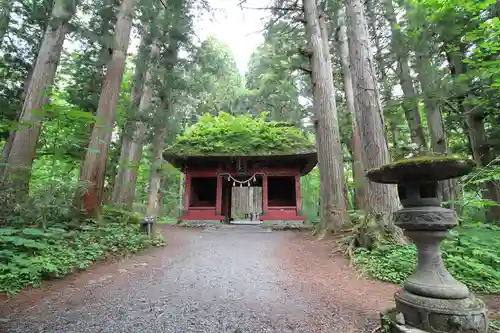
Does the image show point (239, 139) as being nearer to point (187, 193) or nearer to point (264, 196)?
point (264, 196)

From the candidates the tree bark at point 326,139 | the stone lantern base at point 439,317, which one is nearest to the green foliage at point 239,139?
the tree bark at point 326,139

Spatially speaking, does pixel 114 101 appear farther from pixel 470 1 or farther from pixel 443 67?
pixel 443 67

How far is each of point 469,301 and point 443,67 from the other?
9.30m

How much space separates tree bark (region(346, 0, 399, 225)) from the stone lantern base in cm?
291

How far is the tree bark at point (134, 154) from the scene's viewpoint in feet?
31.6

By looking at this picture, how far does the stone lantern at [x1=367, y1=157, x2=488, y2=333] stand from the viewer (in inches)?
76.9

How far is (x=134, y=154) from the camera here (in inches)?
404

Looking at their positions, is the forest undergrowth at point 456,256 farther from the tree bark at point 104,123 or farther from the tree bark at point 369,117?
the tree bark at point 104,123

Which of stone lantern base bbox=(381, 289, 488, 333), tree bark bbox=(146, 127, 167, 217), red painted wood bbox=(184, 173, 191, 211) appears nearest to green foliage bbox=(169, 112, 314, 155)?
tree bark bbox=(146, 127, 167, 217)

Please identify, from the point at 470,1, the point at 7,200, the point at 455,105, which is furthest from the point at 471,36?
the point at 7,200

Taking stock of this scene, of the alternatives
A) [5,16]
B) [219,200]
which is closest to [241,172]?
[219,200]

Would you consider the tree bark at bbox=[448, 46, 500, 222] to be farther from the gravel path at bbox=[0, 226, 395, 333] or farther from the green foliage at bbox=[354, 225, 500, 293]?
the gravel path at bbox=[0, 226, 395, 333]

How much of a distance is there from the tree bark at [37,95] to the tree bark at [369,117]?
679 centimetres

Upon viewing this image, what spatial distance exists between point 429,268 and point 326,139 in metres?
5.52
